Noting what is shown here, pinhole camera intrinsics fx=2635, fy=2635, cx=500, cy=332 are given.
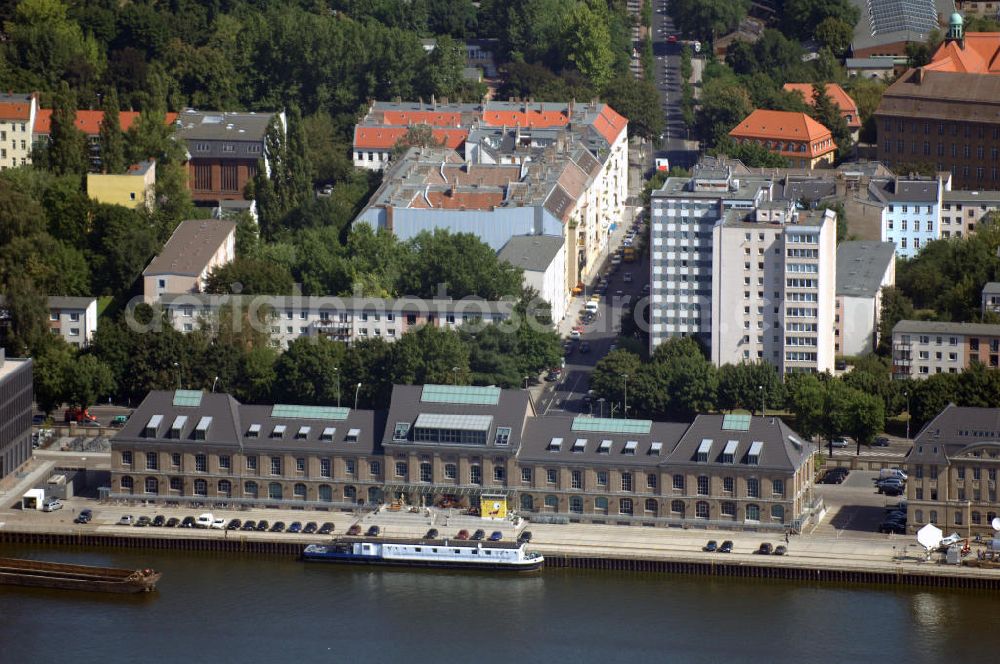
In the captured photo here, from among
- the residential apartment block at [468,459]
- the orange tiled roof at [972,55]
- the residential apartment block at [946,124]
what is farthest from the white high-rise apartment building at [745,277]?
the orange tiled roof at [972,55]

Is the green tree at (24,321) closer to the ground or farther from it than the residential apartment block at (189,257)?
closer to the ground

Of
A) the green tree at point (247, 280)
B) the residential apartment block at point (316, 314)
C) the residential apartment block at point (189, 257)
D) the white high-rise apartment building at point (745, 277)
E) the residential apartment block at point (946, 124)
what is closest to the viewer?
the white high-rise apartment building at point (745, 277)

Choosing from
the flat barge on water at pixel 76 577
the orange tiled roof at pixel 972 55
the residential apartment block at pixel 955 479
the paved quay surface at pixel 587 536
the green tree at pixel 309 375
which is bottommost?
the flat barge on water at pixel 76 577

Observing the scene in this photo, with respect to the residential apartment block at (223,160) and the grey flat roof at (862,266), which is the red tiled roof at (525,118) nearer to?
the residential apartment block at (223,160)

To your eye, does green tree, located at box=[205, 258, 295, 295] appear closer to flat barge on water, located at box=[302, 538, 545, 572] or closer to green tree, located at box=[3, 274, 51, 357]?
green tree, located at box=[3, 274, 51, 357]

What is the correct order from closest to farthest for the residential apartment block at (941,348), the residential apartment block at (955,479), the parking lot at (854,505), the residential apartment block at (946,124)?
the residential apartment block at (955,479), the parking lot at (854,505), the residential apartment block at (941,348), the residential apartment block at (946,124)

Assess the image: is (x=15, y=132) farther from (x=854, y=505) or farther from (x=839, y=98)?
(x=854, y=505)

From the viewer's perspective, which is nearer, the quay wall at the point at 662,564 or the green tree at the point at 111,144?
the quay wall at the point at 662,564

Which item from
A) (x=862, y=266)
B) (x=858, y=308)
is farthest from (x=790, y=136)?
(x=858, y=308)
